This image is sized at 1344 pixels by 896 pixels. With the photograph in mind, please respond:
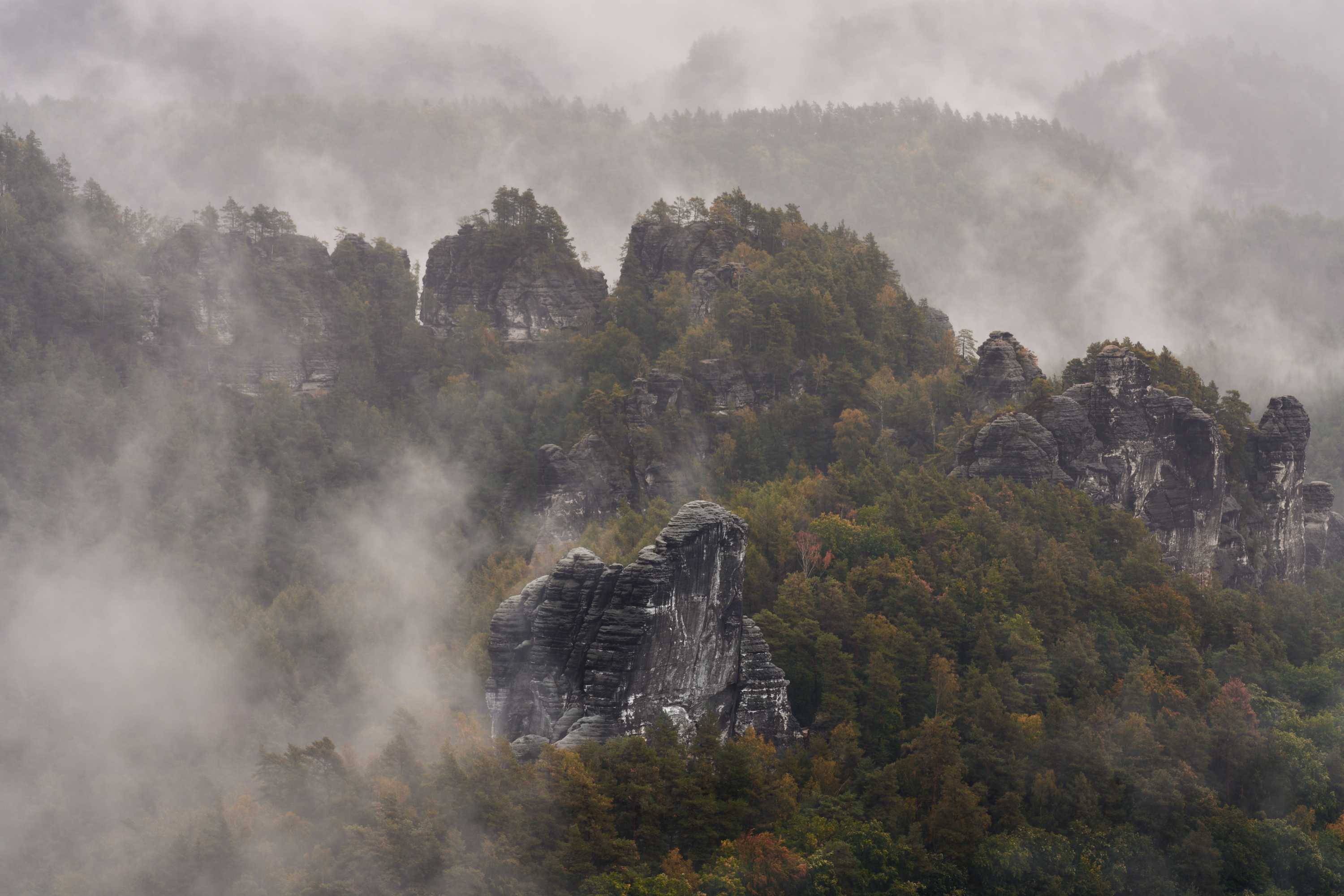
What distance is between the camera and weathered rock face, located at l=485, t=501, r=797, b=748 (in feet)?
193

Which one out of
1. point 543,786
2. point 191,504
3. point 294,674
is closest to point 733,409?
point 294,674

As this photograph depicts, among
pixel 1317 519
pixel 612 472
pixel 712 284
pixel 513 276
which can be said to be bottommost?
→ pixel 612 472

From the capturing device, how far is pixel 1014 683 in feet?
215

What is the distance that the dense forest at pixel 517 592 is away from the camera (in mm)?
54312

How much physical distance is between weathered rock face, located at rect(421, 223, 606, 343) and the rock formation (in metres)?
0.06

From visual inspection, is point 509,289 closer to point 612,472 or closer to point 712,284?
point 712,284

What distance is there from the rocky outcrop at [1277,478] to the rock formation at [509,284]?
2295 inches

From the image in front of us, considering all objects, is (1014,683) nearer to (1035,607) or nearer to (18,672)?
(1035,607)

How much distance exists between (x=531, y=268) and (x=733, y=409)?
95.9 ft

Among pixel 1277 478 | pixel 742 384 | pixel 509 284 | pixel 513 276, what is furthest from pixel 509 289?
pixel 1277 478

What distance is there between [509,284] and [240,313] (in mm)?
25226

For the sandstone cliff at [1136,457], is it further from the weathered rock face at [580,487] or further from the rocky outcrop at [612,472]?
the weathered rock face at [580,487]

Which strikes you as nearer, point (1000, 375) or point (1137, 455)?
point (1137, 455)

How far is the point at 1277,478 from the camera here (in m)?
95.1
